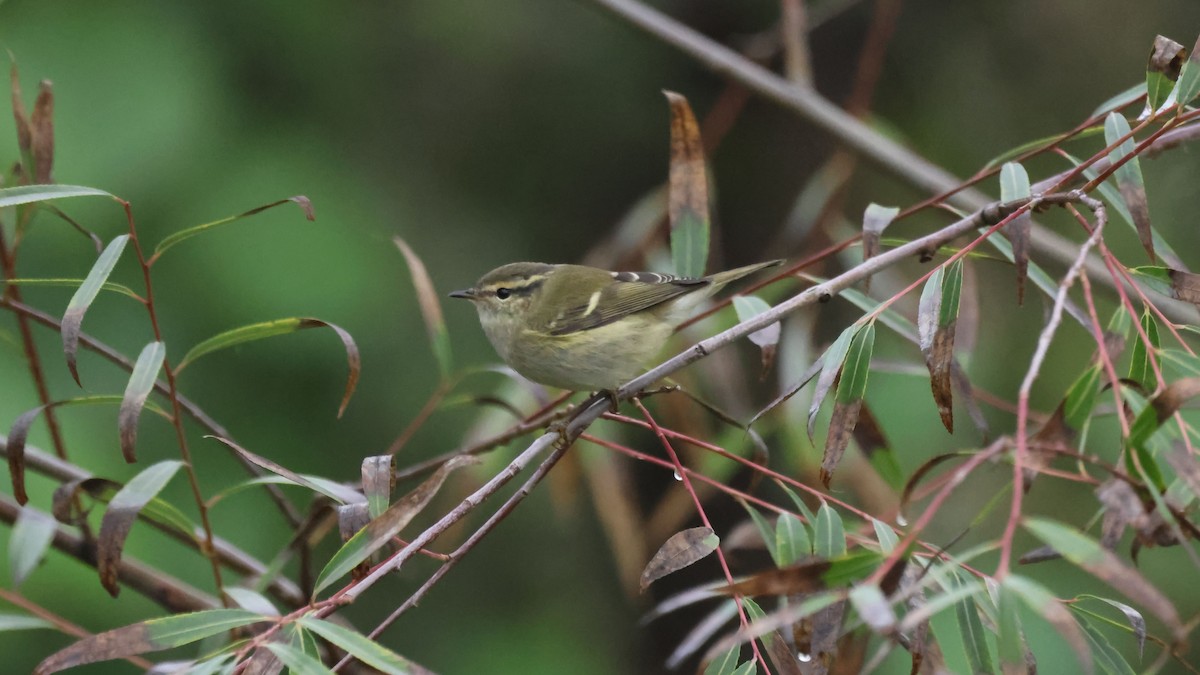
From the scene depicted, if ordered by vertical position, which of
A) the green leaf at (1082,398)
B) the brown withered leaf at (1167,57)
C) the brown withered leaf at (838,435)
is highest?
the brown withered leaf at (1167,57)

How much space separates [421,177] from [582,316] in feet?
7.66

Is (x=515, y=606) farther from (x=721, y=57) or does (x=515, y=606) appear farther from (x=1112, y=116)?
(x=1112, y=116)

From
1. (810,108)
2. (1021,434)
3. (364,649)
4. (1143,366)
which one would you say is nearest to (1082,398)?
(1021,434)

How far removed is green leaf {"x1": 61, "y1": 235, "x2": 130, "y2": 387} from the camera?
1.35 m

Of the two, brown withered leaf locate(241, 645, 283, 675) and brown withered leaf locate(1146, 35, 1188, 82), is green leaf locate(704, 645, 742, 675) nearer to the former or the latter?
brown withered leaf locate(241, 645, 283, 675)

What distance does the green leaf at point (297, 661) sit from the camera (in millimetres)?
1109

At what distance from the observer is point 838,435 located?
4.52 ft

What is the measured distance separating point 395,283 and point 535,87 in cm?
117

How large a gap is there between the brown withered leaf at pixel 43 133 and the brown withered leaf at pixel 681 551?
1.16 m

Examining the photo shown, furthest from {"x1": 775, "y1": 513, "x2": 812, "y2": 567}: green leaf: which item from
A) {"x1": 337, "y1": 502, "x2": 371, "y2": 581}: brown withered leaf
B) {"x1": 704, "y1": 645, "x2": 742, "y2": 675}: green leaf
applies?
{"x1": 337, "y1": 502, "x2": 371, "y2": 581}: brown withered leaf

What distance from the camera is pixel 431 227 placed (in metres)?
4.61

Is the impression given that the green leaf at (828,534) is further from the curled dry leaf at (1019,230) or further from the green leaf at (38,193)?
the green leaf at (38,193)

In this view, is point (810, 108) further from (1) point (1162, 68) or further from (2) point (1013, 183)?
(1) point (1162, 68)

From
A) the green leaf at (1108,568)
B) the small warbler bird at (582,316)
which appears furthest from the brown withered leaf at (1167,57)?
the small warbler bird at (582,316)
